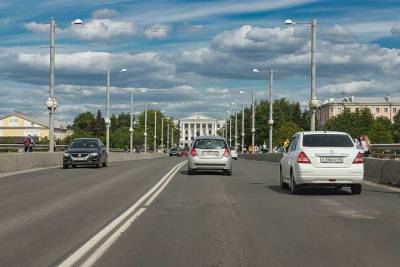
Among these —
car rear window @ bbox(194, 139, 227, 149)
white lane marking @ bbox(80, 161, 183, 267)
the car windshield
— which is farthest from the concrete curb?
white lane marking @ bbox(80, 161, 183, 267)

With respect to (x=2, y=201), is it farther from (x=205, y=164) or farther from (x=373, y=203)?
(x=205, y=164)

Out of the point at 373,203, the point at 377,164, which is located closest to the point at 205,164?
the point at 377,164

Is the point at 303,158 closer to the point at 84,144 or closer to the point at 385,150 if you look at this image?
the point at 84,144

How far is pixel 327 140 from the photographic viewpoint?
17.5 metres

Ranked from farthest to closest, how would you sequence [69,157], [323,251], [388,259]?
[69,157], [323,251], [388,259]

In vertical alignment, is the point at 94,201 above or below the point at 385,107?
below

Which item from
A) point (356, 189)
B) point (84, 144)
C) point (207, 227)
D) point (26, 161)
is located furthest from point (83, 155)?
point (207, 227)

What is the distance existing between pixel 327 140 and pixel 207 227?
24.4 ft

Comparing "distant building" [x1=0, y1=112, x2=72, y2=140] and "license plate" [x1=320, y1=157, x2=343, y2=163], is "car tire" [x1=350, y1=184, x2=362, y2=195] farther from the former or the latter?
"distant building" [x1=0, y1=112, x2=72, y2=140]

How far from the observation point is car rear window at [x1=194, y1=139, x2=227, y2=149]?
2664 centimetres

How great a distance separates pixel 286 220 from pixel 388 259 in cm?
381

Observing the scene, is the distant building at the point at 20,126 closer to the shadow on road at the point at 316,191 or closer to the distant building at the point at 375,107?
the distant building at the point at 375,107

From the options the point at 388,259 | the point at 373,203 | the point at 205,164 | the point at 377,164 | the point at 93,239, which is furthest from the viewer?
the point at 205,164

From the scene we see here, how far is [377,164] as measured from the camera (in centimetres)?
2298
